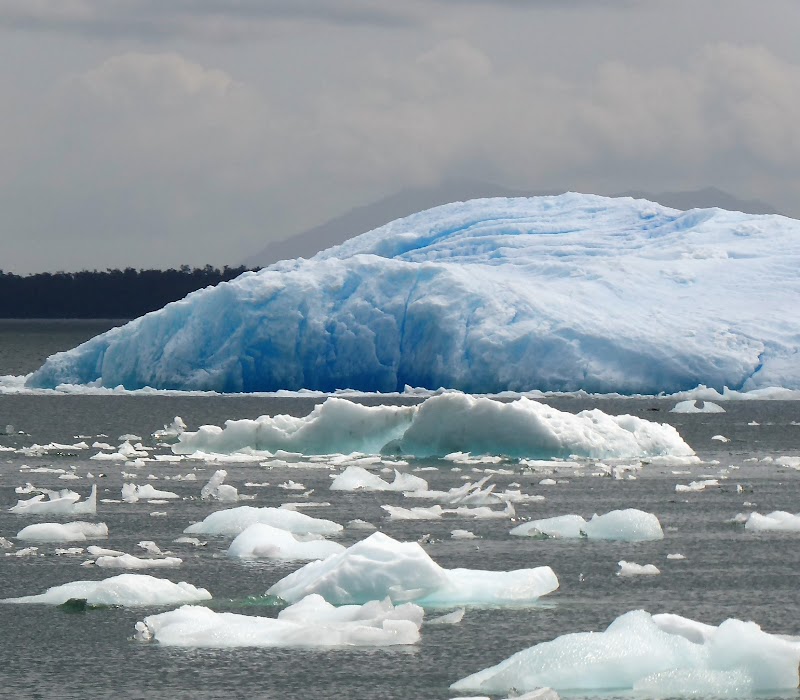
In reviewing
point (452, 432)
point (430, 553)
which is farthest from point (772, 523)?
point (452, 432)

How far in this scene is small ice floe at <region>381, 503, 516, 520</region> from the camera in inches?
519

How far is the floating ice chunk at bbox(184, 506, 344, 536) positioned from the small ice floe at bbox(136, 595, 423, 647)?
11.6ft

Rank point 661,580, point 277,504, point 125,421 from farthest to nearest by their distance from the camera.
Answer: point 125,421 < point 277,504 < point 661,580

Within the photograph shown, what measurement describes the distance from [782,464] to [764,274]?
49.0 ft

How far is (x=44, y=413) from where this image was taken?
105 ft

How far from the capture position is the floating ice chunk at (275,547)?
1069cm

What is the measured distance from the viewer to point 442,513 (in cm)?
1348

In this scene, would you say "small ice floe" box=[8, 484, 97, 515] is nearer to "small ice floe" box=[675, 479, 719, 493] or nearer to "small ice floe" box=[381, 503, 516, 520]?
"small ice floe" box=[381, 503, 516, 520]

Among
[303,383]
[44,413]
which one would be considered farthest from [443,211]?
[44,413]

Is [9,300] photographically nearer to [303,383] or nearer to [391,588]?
[303,383]

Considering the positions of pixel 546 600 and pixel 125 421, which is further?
pixel 125 421

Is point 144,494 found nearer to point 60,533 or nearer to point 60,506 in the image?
point 60,506

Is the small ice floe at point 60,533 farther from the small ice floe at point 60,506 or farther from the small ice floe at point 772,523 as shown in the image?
the small ice floe at point 772,523

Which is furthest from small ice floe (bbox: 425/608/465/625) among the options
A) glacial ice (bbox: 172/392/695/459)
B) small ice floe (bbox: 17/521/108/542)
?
glacial ice (bbox: 172/392/695/459)
